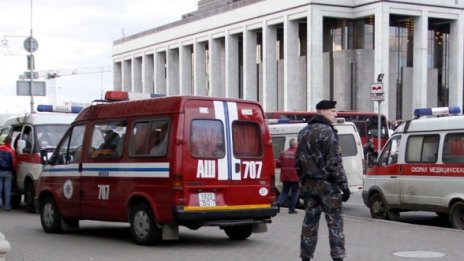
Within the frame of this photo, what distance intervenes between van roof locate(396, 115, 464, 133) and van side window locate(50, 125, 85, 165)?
6.85 meters

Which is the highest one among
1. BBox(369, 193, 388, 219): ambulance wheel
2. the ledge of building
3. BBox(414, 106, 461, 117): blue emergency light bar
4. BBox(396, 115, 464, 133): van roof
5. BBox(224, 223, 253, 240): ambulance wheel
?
the ledge of building

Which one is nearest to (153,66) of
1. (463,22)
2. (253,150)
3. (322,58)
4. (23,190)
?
(322,58)

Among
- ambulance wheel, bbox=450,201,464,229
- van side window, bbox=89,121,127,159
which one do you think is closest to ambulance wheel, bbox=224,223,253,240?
van side window, bbox=89,121,127,159

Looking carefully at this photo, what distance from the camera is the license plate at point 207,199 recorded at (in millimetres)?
10352

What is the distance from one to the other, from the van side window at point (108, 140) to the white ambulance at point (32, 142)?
5.30 m

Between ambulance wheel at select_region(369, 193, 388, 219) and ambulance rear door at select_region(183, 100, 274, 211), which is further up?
ambulance rear door at select_region(183, 100, 274, 211)

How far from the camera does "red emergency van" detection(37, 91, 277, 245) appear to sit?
1030 cm

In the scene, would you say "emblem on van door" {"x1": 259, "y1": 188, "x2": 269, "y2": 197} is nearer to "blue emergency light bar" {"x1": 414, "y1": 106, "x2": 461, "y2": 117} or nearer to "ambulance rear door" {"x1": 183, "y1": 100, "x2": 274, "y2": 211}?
"ambulance rear door" {"x1": 183, "y1": 100, "x2": 274, "y2": 211}

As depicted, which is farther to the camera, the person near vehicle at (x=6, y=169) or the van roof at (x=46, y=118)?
the van roof at (x=46, y=118)

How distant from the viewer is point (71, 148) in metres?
12.7

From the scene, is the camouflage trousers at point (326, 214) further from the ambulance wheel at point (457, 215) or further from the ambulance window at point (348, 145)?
the ambulance window at point (348, 145)

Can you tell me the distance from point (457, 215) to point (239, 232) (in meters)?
4.68

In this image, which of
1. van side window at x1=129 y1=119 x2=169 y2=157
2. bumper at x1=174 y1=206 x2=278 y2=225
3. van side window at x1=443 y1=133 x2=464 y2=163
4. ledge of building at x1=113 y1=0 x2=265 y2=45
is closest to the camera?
bumper at x1=174 y1=206 x2=278 y2=225

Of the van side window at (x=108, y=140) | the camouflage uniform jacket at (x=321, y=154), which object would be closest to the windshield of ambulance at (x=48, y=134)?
the van side window at (x=108, y=140)
